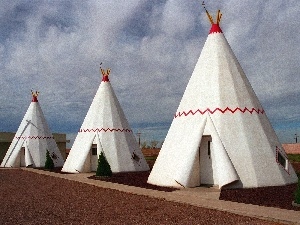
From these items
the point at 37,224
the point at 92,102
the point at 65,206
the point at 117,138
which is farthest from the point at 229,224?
the point at 92,102

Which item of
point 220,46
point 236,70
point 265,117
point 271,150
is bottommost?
point 271,150

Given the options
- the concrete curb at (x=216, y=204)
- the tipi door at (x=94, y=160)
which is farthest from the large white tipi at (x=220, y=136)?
the tipi door at (x=94, y=160)

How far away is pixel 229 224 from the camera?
6.30 meters

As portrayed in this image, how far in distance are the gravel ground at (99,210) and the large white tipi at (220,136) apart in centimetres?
234

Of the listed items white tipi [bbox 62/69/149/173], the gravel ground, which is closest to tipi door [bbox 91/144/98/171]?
white tipi [bbox 62/69/149/173]

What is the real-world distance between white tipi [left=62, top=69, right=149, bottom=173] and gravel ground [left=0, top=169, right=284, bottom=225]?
24.2ft

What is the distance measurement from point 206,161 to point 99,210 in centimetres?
483

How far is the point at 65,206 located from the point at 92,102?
12246 millimetres

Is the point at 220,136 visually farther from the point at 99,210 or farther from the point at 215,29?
the point at 99,210

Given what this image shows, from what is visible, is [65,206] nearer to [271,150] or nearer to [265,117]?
[271,150]

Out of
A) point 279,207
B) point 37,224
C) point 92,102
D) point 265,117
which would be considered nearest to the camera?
point 37,224

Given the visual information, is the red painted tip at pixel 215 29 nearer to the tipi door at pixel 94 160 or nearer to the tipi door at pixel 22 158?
the tipi door at pixel 94 160

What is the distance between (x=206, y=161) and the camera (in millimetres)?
11820

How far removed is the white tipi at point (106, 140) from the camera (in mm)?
18719
